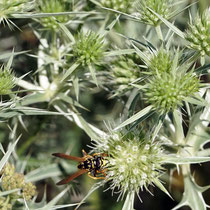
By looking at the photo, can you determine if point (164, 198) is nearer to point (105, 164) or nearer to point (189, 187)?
point (189, 187)

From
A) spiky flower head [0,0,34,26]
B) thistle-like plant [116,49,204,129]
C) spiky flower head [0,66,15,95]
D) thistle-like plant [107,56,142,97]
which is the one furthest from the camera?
thistle-like plant [107,56,142,97]

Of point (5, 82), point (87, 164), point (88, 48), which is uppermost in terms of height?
point (88, 48)

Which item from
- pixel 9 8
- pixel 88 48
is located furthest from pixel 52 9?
pixel 88 48

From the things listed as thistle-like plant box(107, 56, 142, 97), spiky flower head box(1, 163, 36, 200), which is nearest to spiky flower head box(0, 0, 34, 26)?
thistle-like plant box(107, 56, 142, 97)

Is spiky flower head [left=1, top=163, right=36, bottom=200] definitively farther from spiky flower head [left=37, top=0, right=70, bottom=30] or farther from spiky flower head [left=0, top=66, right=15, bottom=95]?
spiky flower head [left=37, top=0, right=70, bottom=30]

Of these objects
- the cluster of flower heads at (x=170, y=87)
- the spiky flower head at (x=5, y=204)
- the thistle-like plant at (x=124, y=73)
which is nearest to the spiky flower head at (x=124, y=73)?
the thistle-like plant at (x=124, y=73)

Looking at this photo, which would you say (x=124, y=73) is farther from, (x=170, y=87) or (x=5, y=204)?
(x=5, y=204)

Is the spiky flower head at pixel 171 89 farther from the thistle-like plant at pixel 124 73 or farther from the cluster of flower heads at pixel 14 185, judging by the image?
the cluster of flower heads at pixel 14 185
